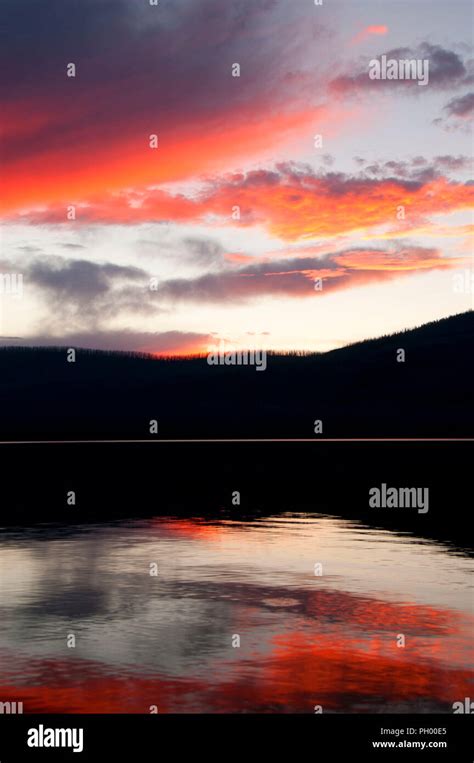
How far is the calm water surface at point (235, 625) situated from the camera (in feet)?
43.5

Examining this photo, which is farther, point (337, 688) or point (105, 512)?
point (105, 512)

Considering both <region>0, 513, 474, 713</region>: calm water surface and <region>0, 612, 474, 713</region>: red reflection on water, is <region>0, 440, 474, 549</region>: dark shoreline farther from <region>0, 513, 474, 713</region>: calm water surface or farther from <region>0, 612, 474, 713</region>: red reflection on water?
<region>0, 612, 474, 713</region>: red reflection on water

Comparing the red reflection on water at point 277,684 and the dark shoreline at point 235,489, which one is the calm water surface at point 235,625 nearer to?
the red reflection on water at point 277,684

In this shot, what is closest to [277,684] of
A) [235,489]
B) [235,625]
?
[235,625]

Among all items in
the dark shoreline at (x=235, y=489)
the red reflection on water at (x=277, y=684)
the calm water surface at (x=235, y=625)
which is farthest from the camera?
the dark shoreline at (x=235, y=489)

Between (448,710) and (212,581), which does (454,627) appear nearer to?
(448,710)

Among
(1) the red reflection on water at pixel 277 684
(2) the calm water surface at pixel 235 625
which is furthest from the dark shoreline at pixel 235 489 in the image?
(1) the red reflection on water at pixel 277 684

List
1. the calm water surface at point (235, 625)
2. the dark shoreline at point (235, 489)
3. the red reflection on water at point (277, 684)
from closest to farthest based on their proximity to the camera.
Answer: the red reflection on water at point (277, 684), the calm water surface at point (235, 625), the dark shoreline at point (235, 489)

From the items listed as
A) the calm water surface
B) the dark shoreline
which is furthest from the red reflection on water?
the dark shoreline

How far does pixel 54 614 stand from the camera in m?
18.1

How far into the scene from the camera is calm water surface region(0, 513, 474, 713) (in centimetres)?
1326
